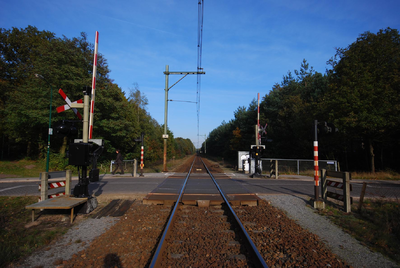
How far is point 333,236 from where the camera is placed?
5.38m

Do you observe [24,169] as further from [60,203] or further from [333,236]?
[333,236]

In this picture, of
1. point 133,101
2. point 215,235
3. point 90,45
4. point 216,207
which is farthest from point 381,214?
point 133,101

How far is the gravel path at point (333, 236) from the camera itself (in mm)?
4184

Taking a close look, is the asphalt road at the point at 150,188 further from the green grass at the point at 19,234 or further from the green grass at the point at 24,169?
the green grass at the point at 24,169

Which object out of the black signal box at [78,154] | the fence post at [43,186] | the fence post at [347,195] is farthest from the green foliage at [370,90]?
the fence post at [43,186]

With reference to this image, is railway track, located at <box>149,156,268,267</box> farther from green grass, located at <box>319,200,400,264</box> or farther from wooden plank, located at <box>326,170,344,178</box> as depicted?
wooden plank, located at <box>326,170,344,178</box>

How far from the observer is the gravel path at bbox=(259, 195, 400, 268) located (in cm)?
418

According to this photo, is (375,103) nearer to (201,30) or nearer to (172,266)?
(201,30)

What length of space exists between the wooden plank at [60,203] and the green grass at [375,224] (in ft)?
22.1

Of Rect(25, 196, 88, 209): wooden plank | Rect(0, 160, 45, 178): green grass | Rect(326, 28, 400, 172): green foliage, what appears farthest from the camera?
Rect(0, 160, 45, 178): green grass

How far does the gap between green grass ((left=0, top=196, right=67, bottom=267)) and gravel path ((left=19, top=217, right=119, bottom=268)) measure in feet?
0.82

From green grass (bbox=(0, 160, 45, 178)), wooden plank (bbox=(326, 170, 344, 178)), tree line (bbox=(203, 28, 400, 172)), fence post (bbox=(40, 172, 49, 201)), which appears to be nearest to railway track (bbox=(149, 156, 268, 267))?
Answer: fence post (bbox=(40, 172, 49, 201))

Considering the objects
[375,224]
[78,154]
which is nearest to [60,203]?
[78,154]

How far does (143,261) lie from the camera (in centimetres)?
392
